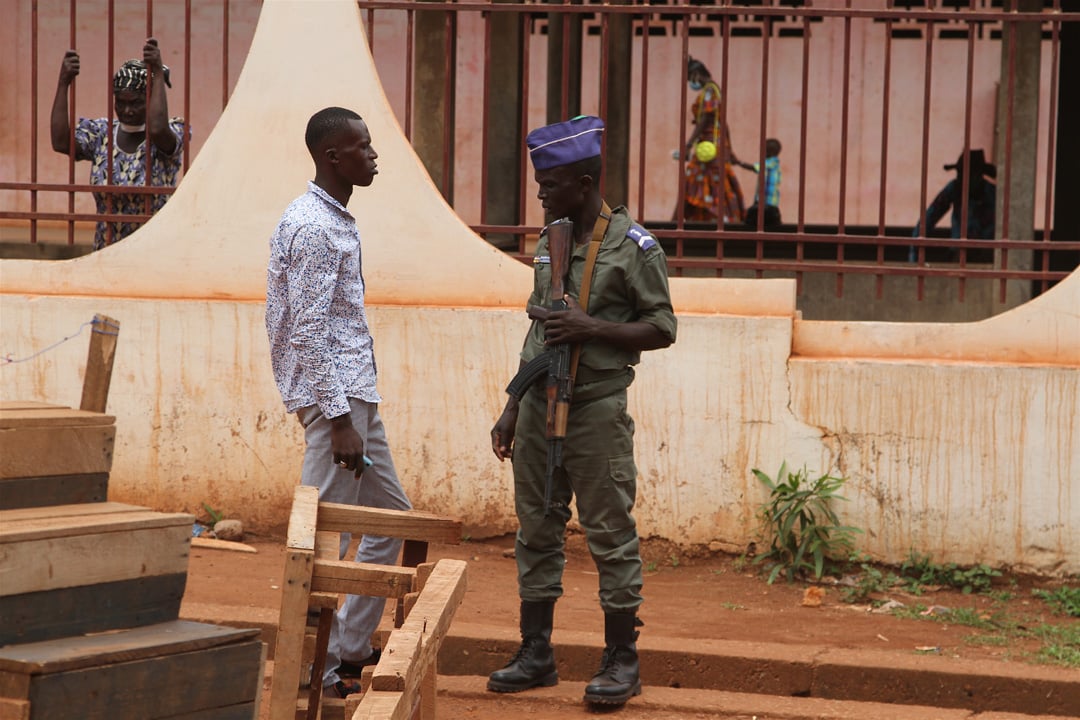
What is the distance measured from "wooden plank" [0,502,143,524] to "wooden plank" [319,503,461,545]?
457 millimetres

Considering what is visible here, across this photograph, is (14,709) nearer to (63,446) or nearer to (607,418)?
(63,446)

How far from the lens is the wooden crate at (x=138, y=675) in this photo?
→ 287 cm

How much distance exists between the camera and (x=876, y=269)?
6230 millimetres

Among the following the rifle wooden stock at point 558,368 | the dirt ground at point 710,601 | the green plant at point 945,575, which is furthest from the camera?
the green plant at point 945,575

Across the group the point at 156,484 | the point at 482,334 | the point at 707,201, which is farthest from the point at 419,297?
the point at 707,201

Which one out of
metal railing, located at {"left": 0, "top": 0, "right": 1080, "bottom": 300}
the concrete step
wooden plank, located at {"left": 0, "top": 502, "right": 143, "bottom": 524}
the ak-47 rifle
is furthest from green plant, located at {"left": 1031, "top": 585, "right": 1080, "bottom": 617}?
metal railing, located at {"left": 0, "top": 0, "right": 1080, "bottom": 300}

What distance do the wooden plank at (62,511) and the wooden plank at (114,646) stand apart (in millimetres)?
281

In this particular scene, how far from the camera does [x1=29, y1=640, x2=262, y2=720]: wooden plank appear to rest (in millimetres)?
2898

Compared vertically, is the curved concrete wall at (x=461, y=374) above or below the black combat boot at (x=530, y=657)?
above

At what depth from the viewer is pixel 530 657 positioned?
4.48 meters

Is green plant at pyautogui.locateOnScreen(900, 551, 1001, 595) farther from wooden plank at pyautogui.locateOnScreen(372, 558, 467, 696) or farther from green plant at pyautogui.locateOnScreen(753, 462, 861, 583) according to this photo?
wooden plank at pyautogui.locateOnScreen(372, 558, 467, 696)

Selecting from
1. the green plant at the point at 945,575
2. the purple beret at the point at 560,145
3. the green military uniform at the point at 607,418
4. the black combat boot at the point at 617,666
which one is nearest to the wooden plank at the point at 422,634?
the green military uniform at the point at 607,418

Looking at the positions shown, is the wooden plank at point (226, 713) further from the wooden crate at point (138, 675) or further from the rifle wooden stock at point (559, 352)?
the rifle wooden stock at point (559, 352)

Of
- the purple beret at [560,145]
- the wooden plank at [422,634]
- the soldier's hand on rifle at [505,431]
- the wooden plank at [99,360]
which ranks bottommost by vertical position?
the wooden plank at [422,634]
